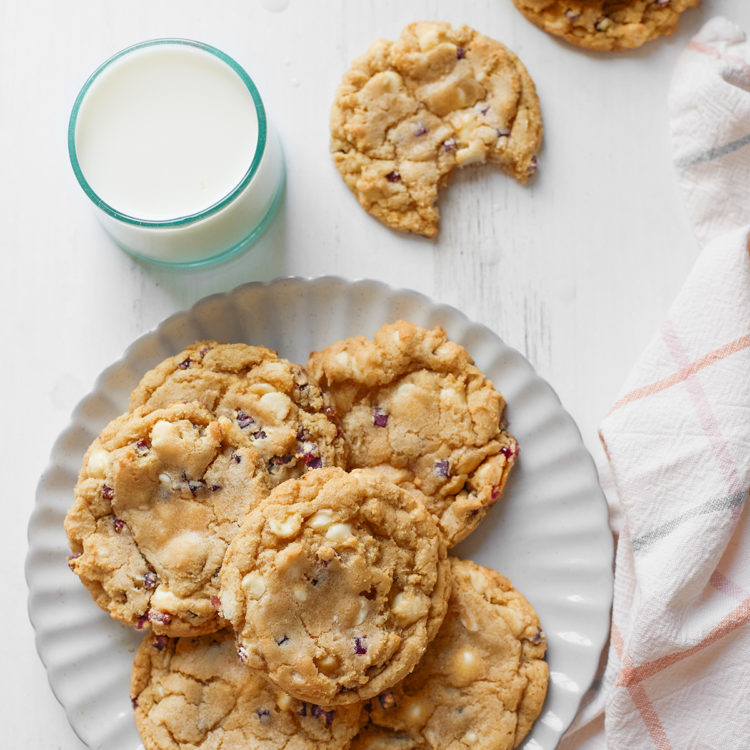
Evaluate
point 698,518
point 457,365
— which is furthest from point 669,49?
point 698,518

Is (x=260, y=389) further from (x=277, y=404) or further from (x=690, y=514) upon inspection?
(x=690, y=514)

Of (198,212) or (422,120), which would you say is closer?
(198,212)

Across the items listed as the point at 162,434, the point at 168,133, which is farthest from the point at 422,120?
the point at 162,434

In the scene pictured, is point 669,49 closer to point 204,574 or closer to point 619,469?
point 619,469

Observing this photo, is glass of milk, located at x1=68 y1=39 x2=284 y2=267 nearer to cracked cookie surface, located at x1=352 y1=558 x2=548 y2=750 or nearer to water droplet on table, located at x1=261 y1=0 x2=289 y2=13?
water droplet on table, located at x1=261 y1=0 x2=289 y2=13

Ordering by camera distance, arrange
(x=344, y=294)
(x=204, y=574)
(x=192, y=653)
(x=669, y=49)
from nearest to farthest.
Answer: (x=204, y=574) → (x=192, y=653) → (x=344, y=294) → (x=669, y=49)

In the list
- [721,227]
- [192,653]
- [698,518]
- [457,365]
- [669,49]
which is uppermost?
[669,49]
